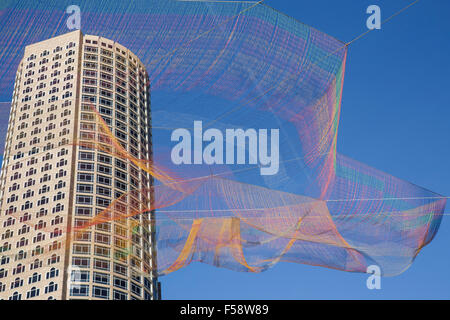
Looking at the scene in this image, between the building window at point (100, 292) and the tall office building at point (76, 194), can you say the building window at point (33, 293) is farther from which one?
the building window at point (100, 292)

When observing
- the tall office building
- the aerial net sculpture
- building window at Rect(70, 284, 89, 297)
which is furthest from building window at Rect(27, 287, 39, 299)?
the aerial net sculpture

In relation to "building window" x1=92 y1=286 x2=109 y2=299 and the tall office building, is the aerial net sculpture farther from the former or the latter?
"building window" x1=92 y1=286 x2=109 y2=299

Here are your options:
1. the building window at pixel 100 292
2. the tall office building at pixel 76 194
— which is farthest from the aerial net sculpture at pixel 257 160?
the building window at pixel 100 292

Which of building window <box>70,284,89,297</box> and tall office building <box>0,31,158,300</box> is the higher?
tall office building <box>0,31,158,300</box>

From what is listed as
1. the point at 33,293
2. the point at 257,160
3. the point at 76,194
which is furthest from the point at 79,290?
the point at 257,160

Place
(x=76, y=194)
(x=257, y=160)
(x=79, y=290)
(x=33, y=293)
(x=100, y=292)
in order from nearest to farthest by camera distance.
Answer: (x=257, y=160), (x=33, y=293), (x=79, y=290), (x=100, y=292), (x=76, y=194)

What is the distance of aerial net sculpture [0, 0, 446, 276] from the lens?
18.0 meters

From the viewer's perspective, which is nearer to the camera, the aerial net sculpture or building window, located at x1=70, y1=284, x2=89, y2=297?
the aerial net sculpture

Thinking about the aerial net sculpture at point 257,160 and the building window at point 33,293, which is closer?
the aerial net sculpture at point 257,160

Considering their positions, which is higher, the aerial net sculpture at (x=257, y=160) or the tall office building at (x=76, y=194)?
the tall office building at (x=76, y=194)

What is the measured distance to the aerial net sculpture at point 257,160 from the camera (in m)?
18.0

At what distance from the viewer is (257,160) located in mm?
18609

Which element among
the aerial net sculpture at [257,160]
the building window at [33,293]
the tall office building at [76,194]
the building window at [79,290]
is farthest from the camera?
the building window at [79,290]

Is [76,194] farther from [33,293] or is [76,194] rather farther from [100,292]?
[33,293]
